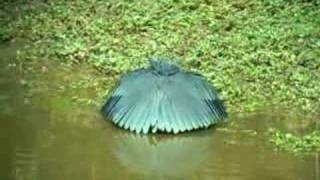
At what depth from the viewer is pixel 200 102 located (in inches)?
296

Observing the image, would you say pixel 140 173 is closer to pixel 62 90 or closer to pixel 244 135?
pixel 244 135

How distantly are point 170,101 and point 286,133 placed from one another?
101 centimetres

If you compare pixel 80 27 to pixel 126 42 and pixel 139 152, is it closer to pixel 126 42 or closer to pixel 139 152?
pixel 126 42

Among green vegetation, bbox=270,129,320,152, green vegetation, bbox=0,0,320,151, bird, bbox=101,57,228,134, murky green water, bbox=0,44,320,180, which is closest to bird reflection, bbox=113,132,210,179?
murky green water, bbox=0,44,320,180

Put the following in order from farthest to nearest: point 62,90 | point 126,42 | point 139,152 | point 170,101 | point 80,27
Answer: point 80,27 → point 126,42 → point 62,90 → point 170,101 → point 139,152

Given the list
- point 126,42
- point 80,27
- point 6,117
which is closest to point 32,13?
point 80,27

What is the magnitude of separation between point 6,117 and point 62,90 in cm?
90

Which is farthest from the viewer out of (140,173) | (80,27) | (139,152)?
(80,27)

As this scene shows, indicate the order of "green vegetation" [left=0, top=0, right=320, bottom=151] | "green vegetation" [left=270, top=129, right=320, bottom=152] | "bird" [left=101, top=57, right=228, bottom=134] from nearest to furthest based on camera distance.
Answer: "green vegetation" [left=270, top=129, right=320, bottom=152]
"bird" [left=101, top=57, right=228, bottom=134]
"green vegetation" [left=0, top=0, right=320, bottom=151]

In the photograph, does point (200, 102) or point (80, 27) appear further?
point (80, 27)

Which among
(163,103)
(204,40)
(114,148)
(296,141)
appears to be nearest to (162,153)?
(114,148)

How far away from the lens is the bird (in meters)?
7.38

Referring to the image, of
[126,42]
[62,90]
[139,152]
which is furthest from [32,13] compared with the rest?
[139,152]

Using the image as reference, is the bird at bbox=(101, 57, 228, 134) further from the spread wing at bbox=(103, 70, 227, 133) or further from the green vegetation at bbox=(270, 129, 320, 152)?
the green vegetation at bbox=(270, 129, 320, 152)
